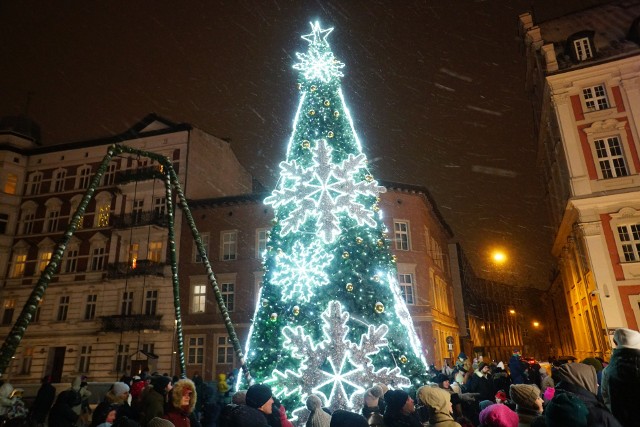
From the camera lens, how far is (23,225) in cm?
3394

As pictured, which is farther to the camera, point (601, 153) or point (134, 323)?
point (134, 323)

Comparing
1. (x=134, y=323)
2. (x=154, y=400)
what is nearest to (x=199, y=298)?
(x=134, y=323)

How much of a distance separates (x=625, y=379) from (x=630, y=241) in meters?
22.3

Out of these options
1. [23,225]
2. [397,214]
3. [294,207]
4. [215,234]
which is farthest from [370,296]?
[23,225]

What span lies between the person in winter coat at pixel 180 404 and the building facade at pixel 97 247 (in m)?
25.1

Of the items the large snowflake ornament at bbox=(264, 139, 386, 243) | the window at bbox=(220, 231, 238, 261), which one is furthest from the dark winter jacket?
the window at bbox=(220, 231, 238, 261)

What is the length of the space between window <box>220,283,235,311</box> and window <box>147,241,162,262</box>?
5.34m

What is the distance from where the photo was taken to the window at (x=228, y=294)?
28078mm

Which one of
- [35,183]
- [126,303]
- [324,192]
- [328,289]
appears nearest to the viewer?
[328,289]

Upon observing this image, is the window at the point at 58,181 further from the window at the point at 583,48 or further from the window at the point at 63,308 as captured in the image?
the window at the point at 583,48

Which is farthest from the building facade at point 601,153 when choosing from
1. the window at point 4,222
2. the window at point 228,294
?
the window at point 4,222

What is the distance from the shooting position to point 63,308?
3067 centimetres

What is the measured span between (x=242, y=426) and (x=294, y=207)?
653 cm

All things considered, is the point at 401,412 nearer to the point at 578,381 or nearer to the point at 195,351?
the point at 578,381
